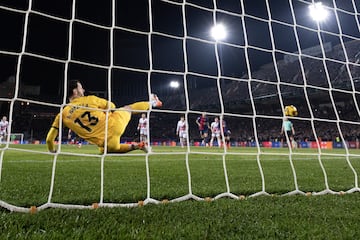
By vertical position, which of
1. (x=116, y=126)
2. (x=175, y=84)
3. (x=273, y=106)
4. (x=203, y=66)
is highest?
(x=203, y=66)

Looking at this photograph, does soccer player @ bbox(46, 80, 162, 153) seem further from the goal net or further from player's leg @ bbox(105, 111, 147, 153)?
the goal net

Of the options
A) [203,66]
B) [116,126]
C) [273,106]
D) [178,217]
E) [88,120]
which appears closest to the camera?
[178,217]

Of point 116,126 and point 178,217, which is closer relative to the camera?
point 178,217

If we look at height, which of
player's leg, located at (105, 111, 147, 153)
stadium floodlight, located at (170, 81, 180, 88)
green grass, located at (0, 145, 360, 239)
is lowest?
green grass, located at (0, 145, 360, 239)

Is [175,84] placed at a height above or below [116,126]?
above

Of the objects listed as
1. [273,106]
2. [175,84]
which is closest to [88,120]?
[273,106]

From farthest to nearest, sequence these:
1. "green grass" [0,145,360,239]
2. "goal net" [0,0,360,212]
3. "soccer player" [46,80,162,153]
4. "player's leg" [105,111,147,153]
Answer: "goal net" [0,0,360,212], "player's leg" [105,111,147,153], "soccer player" [46,80,162,153], "green grass" [0,145,360,239]

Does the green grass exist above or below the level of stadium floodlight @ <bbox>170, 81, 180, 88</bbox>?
below

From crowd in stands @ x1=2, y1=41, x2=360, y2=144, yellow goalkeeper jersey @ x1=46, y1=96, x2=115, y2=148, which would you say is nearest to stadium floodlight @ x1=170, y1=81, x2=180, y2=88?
crowd in stands @ x1=2, y1=41, x2=360, y2=144

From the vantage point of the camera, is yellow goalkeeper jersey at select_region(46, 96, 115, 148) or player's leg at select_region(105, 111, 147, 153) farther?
player's leg at select_region(105, 111, 147, 153)

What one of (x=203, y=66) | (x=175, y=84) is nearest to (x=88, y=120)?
(x=203, y=66)

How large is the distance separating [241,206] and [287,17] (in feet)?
61.0

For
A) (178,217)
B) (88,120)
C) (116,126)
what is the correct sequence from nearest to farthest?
(178,217)
(88,120)
(116,126)

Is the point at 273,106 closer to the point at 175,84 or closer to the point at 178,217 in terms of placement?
the point at 175,84
